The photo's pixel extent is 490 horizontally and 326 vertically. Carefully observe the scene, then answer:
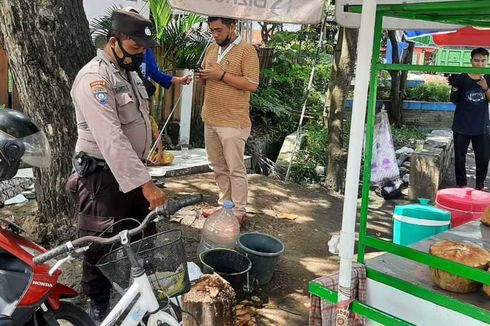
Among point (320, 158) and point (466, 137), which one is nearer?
point (466, 137)

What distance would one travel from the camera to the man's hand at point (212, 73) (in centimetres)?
433

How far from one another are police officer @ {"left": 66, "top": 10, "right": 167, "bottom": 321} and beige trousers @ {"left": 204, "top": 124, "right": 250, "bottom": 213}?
1.45 m

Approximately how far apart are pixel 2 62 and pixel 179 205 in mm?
5914

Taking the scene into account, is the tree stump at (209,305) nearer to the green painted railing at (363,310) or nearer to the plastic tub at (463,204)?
the green painted railing at (363,310)

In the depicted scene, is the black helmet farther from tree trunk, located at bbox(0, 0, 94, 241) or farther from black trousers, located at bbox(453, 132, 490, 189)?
black trousers, located at bbox(453, 132, 490, 189)

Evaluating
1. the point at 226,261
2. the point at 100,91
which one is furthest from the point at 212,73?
the point at 100,91

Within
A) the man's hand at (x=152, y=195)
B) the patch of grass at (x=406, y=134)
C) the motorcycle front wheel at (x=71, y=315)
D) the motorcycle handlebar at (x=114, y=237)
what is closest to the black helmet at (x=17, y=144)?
the motorcycle handlebar at (x=114, y=237)

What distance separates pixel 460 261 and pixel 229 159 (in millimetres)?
2777

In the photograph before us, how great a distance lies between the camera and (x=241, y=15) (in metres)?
3.18

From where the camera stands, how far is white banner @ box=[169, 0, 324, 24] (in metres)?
2.94

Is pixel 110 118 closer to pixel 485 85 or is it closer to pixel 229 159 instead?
pixel 229 159

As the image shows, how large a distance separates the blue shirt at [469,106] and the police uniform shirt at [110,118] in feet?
16.3

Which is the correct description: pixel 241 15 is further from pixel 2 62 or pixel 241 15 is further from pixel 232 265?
pixel 2 62

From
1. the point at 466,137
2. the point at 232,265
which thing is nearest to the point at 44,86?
the point at 232,265
